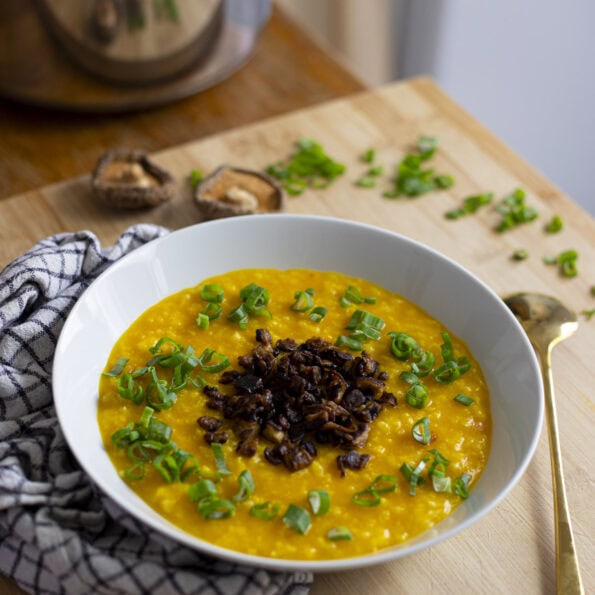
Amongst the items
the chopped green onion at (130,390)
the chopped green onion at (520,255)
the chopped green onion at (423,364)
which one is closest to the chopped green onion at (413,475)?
the chopped green onion at (423,364)

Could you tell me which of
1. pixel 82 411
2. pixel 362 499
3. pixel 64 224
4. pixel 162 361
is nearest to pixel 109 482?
pixel 82 411

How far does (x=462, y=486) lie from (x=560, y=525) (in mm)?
298

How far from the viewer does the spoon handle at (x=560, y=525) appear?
2.16 metres

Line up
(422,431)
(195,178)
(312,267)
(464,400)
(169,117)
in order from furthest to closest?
(169,117)
(195,178)
(312,267)
(464,400)
(422,431)

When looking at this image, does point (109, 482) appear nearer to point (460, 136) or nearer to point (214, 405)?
point (214, 405)

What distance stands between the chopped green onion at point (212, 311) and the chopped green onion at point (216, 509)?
70cm

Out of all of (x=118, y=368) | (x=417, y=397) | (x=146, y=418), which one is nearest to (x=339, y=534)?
(x=417, y=397)

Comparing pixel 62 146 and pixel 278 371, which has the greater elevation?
pixel 278 371

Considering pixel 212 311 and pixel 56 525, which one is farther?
pixel 212 311

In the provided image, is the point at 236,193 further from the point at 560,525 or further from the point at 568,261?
the point at 560,525

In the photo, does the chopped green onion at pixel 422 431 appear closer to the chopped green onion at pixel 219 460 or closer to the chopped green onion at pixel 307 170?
the chopped green onion at pixel 219 460

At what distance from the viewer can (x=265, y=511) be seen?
2.14 meters

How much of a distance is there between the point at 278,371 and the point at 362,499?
0.45 meters

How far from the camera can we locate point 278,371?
2.43 m
